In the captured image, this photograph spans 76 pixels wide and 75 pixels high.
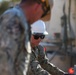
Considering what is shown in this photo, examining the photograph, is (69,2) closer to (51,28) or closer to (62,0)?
(62,0)

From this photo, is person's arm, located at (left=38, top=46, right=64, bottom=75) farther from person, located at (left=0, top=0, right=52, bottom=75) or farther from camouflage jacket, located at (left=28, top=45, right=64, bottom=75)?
person, located at (left=0, top=0, right=52, bottom=75)

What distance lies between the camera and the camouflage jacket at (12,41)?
8.50 feet

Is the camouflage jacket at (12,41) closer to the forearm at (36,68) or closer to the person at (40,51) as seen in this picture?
the forearm at (36,68)

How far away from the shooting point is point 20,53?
2.67m

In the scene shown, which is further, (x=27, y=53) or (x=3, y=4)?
(x=3, y=4)

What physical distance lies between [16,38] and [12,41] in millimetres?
33

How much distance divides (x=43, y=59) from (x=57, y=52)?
7168mm

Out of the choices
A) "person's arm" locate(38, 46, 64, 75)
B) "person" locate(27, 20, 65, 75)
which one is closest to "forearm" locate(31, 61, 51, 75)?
"person" locate(27, 20, 65, 75)

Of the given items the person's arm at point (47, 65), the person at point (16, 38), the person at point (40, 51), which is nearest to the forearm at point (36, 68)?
the person at point (40, 51)

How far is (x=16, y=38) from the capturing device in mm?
2594

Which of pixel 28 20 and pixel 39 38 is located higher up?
pixel 28 20

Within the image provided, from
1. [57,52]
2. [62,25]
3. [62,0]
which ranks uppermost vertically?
[62,0]

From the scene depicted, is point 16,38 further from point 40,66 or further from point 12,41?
point 40,66

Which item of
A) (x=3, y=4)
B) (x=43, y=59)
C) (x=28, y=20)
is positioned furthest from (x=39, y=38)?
(x=3, y=4)
